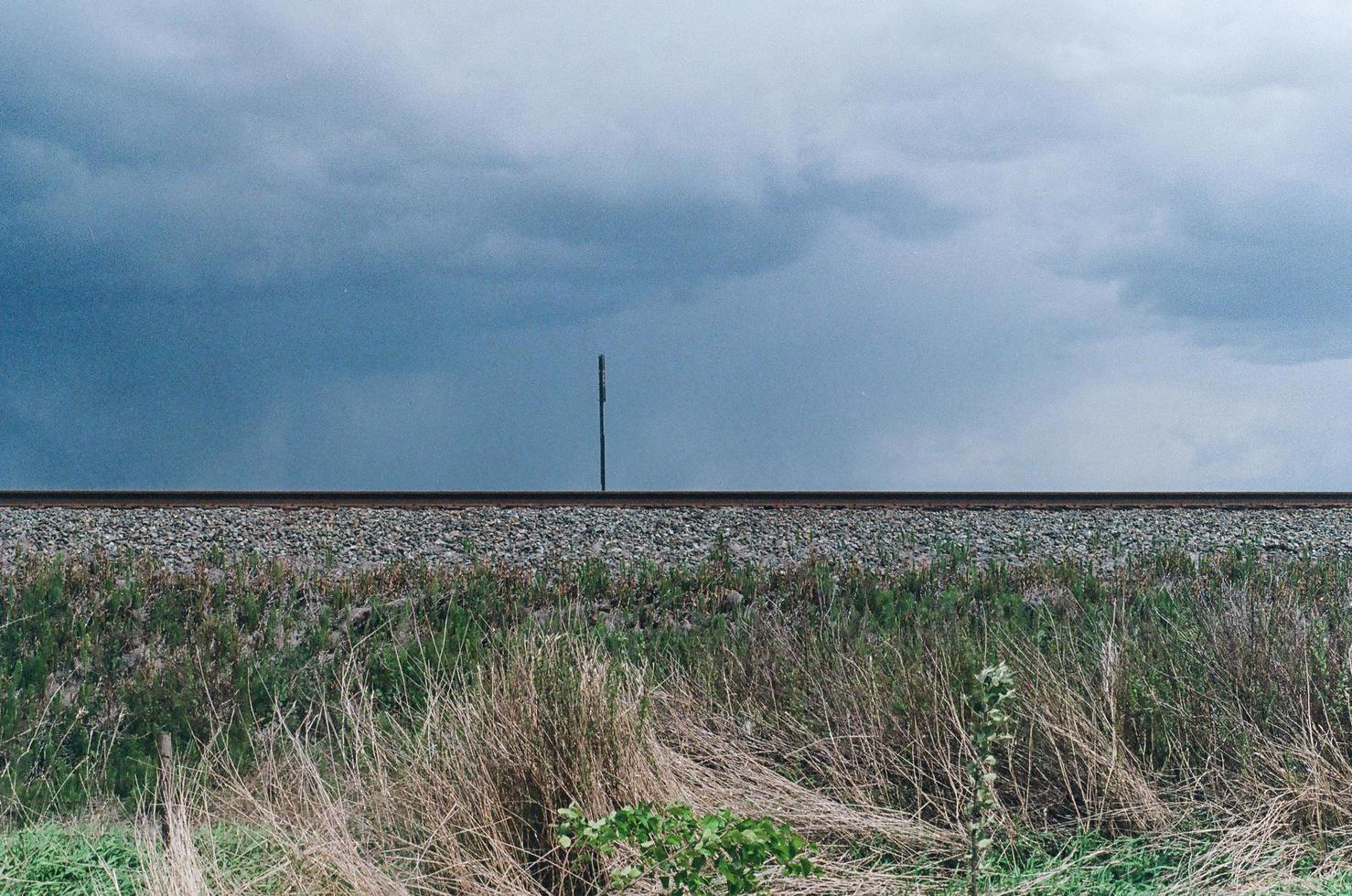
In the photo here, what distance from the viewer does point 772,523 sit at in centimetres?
1091

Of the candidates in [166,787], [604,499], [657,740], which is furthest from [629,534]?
[166,787]

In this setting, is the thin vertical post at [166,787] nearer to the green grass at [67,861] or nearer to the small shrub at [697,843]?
the green grass at [67,861]

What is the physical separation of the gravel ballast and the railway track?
362mm

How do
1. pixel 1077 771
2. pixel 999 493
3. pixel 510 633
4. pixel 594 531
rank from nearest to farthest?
pixel 1077 771 → pixel 510 633 → pixel 594 531 → pixel 999 493

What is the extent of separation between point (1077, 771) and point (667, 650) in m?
2.93

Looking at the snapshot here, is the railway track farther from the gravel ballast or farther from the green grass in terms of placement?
the green grass

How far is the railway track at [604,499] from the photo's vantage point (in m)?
11.9

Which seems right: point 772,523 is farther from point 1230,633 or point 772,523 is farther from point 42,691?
point 42,691

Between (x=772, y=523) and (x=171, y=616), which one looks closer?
(x=171, y=616)

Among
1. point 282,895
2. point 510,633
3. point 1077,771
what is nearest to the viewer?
point 282,895

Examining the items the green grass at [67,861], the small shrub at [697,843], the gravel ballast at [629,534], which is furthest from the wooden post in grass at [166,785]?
the gravel ballast at [629,534]

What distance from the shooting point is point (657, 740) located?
534cm

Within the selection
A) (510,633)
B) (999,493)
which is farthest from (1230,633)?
(999,493)

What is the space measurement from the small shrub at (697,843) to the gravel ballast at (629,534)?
5971 mm
